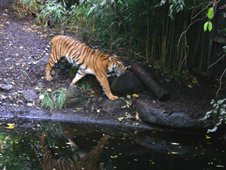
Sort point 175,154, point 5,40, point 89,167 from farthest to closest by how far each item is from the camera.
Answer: point 5,40
point 175,154
point 89,167

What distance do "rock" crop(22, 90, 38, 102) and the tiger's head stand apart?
1.22 meters

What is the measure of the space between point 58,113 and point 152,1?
222 cm

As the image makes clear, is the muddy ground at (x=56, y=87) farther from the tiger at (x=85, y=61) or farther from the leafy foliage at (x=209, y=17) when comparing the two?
the leafy foliage at (x=209, y=17)

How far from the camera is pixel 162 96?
6812 millimetres

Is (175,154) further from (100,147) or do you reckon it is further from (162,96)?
(162,96)

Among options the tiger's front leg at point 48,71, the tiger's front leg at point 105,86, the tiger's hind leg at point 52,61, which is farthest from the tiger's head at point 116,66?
the tiger's front leg at point 48,71

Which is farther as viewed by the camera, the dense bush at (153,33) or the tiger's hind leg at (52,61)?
the tiger's hind leg at (52,61)

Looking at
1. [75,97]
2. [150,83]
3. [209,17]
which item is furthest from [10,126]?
[209,17]

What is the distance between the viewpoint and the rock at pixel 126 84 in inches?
275

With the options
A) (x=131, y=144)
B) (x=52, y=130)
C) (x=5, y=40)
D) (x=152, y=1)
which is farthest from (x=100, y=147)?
(x=5, y=40)

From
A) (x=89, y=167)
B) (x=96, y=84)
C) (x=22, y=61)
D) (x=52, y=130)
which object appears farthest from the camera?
(x=22, y=61)

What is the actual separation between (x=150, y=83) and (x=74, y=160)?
2.21 meters

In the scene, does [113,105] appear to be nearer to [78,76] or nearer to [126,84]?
[126,84]

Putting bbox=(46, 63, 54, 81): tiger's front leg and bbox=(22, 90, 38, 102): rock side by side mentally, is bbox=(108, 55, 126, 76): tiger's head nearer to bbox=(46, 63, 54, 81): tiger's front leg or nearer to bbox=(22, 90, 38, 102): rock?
bbox=(46, 63, 54, 81): tiger's front leg
